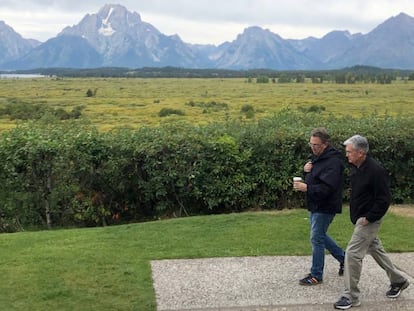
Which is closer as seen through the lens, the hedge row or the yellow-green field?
the hedge row

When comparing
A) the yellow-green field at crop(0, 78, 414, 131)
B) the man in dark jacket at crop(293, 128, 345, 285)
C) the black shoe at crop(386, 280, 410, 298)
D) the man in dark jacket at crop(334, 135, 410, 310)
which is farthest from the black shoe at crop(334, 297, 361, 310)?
the yellow-green field at crop(0, 78, 414, 131)

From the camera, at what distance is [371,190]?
219 inches

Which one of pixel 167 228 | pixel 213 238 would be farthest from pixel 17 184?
pixel 213 238

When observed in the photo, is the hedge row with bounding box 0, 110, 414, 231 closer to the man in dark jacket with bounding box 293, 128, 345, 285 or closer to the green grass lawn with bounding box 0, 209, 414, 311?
the green grass lawn with bounding box 0, 209, 414, 311

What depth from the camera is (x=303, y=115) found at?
12.7m

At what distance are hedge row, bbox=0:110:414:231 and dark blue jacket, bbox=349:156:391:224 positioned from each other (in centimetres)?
475

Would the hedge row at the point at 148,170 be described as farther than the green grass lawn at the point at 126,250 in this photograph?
Yes

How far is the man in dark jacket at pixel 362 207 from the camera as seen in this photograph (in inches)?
218

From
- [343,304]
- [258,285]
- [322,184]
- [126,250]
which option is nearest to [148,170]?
[126,250]

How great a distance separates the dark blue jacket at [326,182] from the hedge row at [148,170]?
4.25 metres

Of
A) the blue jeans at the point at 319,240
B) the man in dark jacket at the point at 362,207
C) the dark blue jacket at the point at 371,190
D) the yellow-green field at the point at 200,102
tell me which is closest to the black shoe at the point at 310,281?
the blue jeans at the point at 319,240

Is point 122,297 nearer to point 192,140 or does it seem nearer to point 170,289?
point 170,289

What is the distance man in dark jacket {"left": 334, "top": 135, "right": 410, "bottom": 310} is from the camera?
5.53m

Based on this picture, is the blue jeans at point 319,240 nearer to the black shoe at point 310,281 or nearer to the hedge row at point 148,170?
the black shoe at point 310,281
